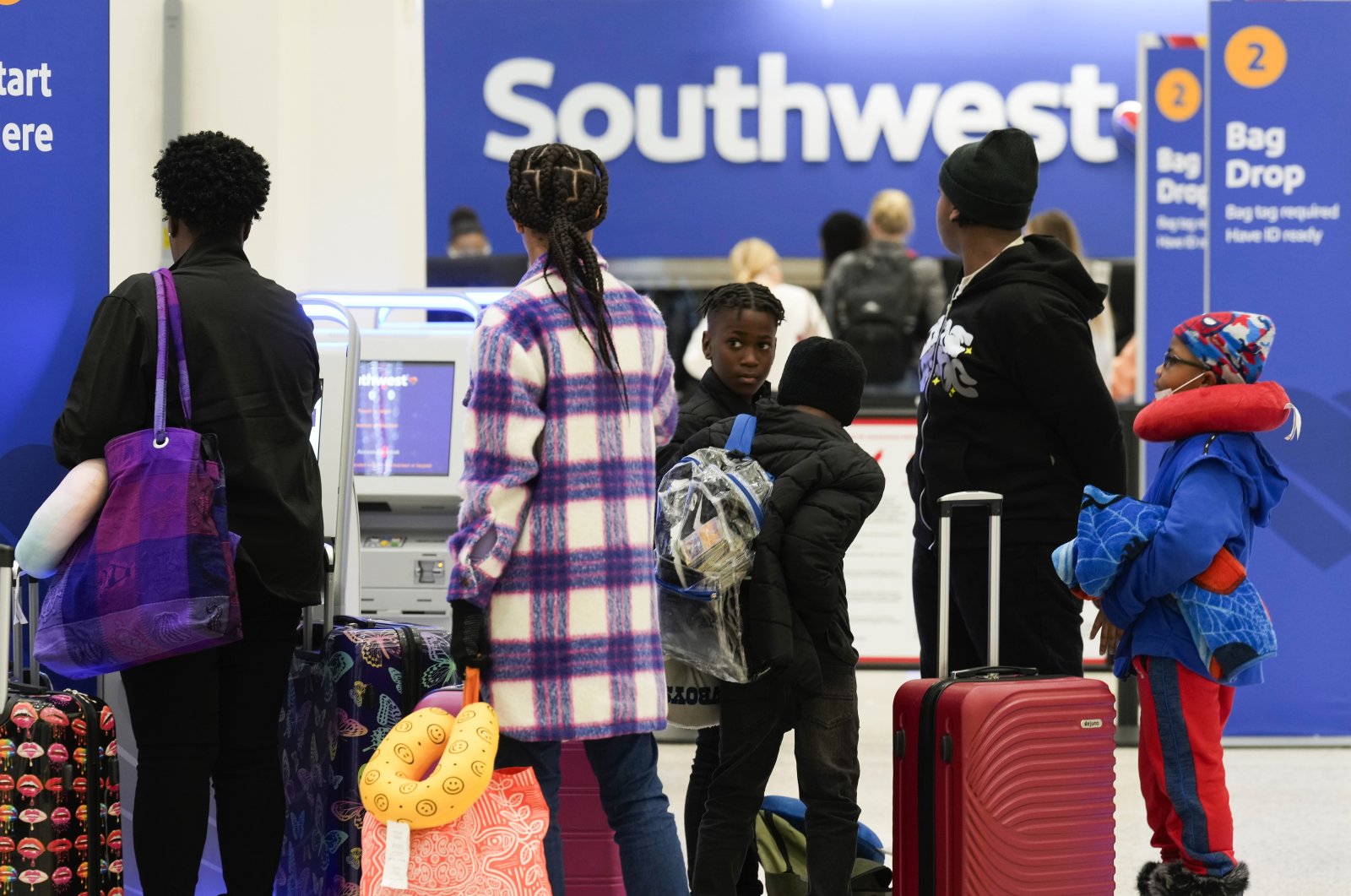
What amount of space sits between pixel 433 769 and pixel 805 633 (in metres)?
0.77

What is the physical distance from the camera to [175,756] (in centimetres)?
265

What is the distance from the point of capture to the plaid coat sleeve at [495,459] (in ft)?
8.00

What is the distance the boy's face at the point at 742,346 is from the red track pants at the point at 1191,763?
0.96m

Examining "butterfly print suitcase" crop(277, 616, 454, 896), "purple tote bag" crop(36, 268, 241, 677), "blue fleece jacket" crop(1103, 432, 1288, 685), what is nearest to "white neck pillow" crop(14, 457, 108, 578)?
"purple tote bag" crop(36, 268, 241, 677)

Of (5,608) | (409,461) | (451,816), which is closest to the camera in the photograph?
(451,816)

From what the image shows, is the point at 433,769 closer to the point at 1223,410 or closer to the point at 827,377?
→ the point at 827,377

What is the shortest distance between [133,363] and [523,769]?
934mm

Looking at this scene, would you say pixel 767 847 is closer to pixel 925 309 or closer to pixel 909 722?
pixel 909 722

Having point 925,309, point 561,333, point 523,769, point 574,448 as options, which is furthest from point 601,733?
point 925,309

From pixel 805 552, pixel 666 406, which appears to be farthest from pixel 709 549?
pixel 666 406

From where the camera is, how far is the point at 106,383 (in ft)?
8.54

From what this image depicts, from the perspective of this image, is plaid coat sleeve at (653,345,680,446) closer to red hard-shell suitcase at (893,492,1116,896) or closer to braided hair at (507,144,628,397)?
braided hair at (507,144,628,397)

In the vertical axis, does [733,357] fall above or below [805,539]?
above

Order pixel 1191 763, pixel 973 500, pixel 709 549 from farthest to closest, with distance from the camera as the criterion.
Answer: pixel 1191 763, pixel 973 500, pixel 709 549
